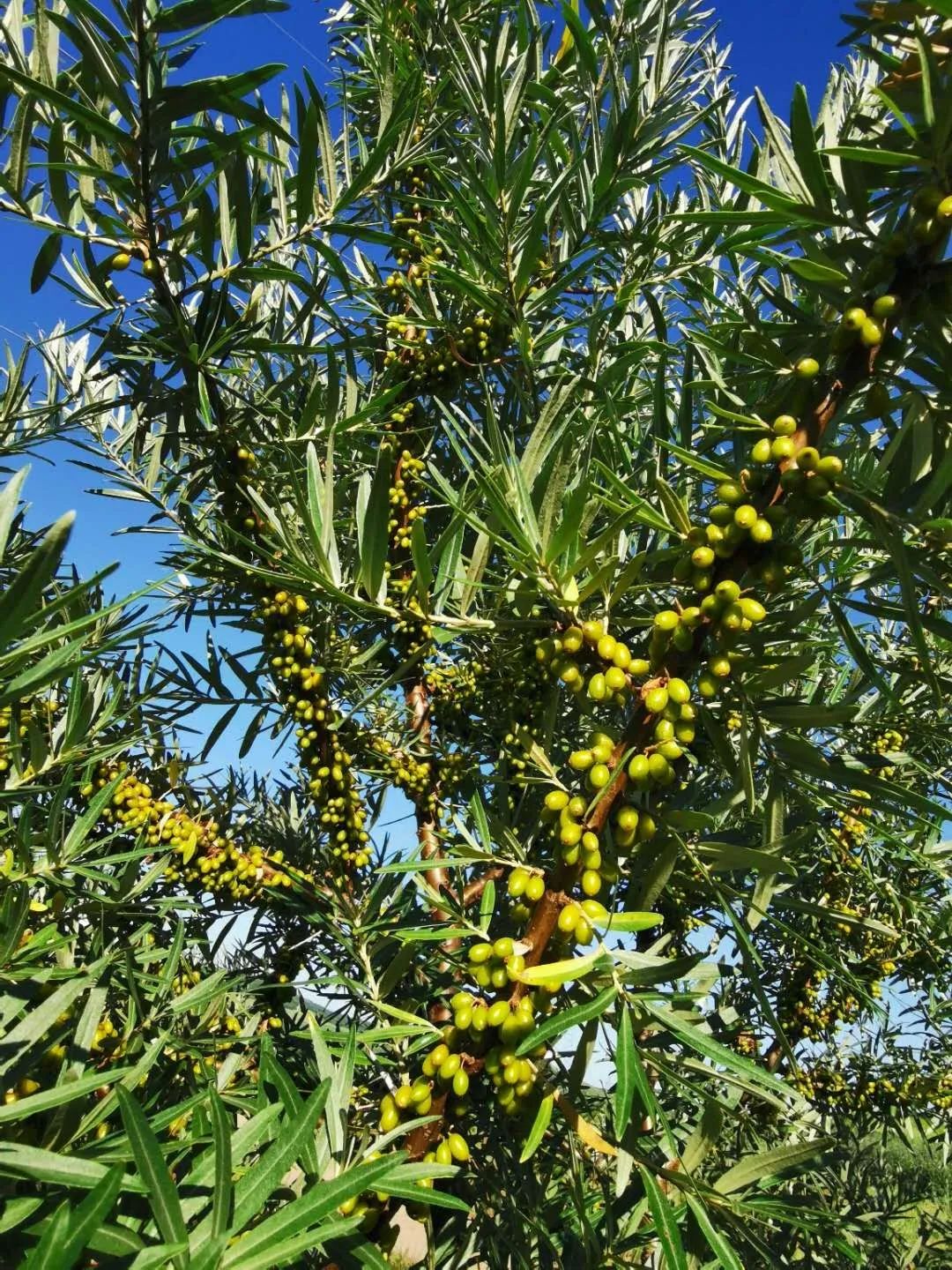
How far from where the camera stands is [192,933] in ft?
4.87

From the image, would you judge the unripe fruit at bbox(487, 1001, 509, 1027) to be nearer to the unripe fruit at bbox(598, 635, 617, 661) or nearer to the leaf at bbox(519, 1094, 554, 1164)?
the leaf at bbox(519, 1094, 554, 1164)

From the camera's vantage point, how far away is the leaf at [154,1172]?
433 millimetres

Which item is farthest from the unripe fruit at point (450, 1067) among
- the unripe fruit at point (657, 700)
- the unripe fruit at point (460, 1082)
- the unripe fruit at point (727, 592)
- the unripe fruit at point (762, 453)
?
the unripe fruit at point (762, 453)

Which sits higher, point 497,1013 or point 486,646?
point 486,646

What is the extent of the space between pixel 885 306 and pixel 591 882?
1.71 feet

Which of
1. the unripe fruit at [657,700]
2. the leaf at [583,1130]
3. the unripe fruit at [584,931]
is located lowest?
the leaf at [583,1130]

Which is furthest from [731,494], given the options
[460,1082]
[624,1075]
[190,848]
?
[190,848]

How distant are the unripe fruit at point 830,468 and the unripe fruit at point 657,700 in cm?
22

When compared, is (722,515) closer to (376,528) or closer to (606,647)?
(606,647)

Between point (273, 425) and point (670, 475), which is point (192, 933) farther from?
point (670, 475)

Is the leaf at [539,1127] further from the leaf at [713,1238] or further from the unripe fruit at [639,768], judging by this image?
the unripe fruit at [639,768]

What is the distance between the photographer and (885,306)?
1.99 ft

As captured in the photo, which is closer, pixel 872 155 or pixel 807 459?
pixel 872 155

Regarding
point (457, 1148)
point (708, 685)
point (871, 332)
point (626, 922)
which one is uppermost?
point (871, 332)
